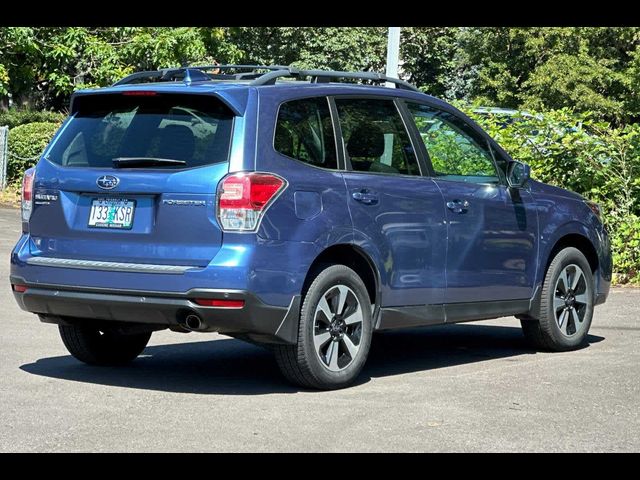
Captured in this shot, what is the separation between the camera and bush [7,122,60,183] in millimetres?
26922

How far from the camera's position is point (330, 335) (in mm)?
8047

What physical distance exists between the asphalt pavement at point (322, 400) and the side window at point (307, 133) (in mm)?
1413

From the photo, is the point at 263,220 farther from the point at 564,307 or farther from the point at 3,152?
the point at 3,152

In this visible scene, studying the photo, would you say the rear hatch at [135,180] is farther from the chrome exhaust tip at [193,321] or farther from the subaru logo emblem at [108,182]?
the chrome exhaust tip at [193,321]

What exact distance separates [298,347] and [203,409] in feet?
2.52

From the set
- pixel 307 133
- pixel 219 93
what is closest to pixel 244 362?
pixel 307 133

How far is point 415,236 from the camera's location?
8.63 m

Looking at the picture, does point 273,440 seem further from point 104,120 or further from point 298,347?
point 104,120

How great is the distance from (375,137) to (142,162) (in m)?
1.62

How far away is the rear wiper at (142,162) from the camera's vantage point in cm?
778

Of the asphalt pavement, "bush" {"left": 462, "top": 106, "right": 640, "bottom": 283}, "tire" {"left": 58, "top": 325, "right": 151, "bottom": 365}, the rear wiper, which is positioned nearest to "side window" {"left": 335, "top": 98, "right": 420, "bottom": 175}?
the rear wiper

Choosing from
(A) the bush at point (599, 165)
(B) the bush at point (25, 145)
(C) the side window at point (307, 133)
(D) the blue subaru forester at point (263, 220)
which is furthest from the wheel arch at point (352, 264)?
(B) the bush at point (25, 145)
